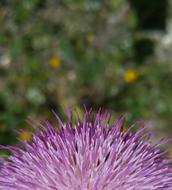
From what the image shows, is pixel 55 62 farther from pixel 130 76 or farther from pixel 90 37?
pixel 130 76

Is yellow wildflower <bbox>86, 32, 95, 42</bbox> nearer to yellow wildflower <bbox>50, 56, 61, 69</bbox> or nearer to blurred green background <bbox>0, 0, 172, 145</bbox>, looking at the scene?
blurred green background <bbox>0, 0, 172, 145</bbox>

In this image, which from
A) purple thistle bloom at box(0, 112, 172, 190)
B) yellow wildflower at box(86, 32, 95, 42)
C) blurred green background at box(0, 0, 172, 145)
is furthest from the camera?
yellow wildflower at box(86, 32, 95, 42)

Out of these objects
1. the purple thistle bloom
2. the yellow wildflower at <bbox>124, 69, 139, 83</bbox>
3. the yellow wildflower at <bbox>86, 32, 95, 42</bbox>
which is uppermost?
the yellow wildflower at <bbox>86, 32, 95, 42</bbox>

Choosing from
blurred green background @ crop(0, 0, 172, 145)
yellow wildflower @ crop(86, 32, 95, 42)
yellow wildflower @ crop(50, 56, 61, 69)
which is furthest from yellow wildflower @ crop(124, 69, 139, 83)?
yellow wildflower @ crop(50, 56, 61, 69)

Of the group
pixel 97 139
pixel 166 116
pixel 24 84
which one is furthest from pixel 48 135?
pixel 166 116

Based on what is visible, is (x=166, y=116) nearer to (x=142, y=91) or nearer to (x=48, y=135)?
(x=142, y=91)

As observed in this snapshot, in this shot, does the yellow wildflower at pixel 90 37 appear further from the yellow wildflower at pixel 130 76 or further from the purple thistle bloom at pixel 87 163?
the purple thistle bloom at pixel 87 163

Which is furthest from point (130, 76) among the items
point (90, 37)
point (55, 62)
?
point (55, 62)

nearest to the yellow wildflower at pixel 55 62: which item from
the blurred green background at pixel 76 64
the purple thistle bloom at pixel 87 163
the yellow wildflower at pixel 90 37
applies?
the blurred green background at pixel 76 64
